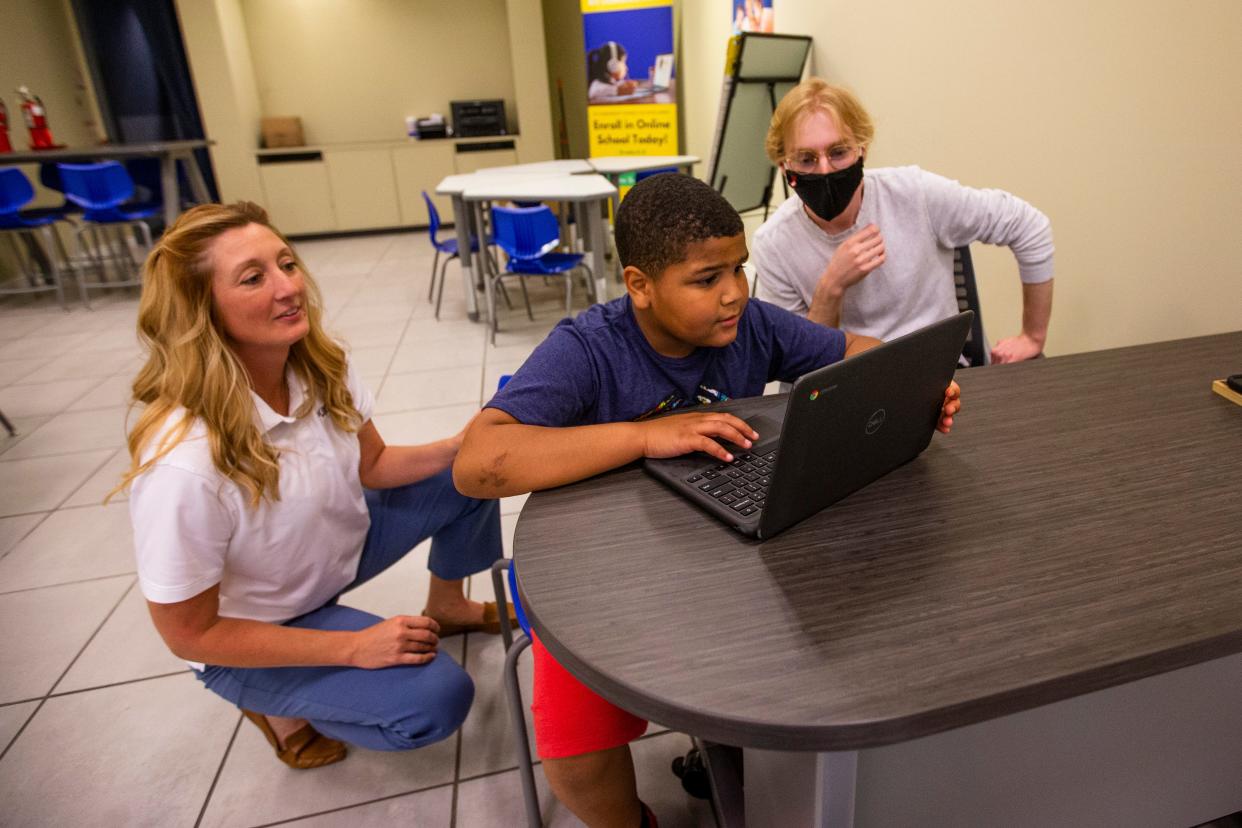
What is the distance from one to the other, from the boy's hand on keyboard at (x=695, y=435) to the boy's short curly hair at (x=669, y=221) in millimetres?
225

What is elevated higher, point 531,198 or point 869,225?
point 869,225

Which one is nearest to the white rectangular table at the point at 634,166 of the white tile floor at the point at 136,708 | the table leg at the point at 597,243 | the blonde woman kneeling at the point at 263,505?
the table leg at the point at 597,243

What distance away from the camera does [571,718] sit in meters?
0.99

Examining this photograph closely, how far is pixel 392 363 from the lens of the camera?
3.83 m

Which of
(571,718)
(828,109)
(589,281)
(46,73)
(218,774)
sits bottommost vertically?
(218,774)

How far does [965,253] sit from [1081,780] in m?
1.22

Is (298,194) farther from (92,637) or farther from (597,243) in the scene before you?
(92,637)

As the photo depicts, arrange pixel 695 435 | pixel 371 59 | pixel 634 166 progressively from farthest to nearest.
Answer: pixel 371 59 → pixel 634 166 → pixel 695 435

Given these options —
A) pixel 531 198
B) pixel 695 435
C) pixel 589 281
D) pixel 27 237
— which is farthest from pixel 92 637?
pixel 27 237

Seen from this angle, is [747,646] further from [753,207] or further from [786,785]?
[753,207]

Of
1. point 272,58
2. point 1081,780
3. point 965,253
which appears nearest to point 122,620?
point 1081,780

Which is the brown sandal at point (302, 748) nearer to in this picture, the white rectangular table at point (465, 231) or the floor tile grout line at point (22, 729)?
the floor tile grout line at point (22, 729)

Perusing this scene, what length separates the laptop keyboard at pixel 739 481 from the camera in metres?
0.79

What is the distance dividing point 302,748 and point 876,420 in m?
1.35
